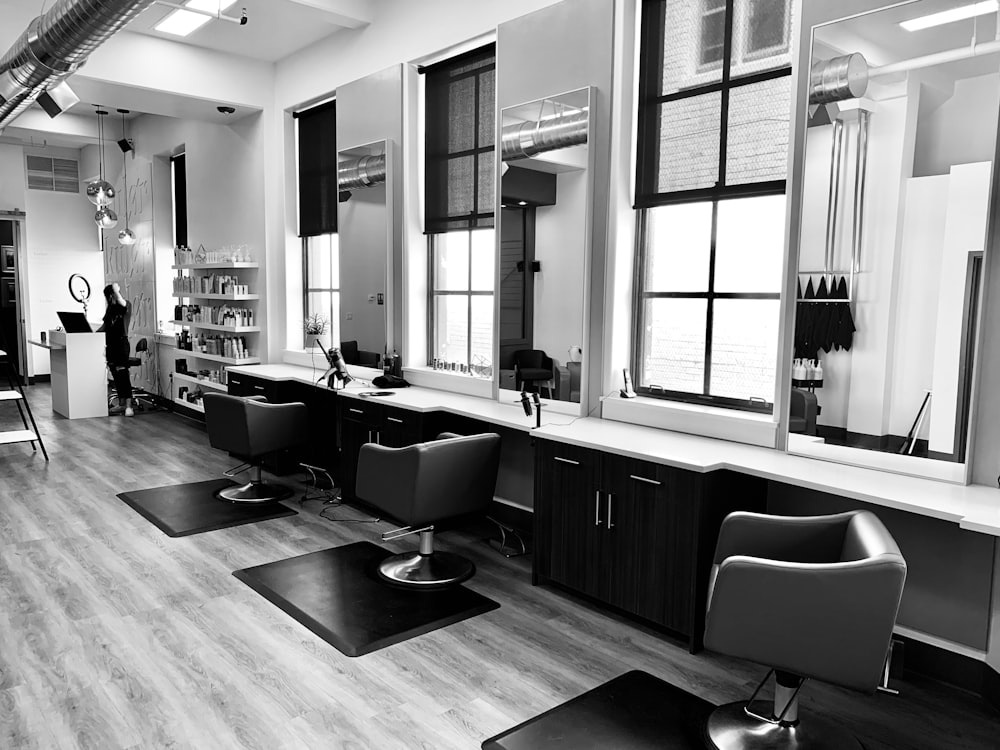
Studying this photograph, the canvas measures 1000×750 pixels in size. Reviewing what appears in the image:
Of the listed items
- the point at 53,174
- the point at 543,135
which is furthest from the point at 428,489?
the point at 53,174

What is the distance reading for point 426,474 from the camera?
12.1 feet

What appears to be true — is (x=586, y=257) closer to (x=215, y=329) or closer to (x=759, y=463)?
(x=759, y=463)

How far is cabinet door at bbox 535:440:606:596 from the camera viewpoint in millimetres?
3498

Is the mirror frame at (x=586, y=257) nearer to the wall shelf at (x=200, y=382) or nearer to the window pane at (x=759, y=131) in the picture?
the window pane at (x=759, y=131)

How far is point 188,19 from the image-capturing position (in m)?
5.88

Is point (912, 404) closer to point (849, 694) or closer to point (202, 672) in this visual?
point (849, 694)

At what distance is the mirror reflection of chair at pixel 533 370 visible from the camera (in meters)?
4.45

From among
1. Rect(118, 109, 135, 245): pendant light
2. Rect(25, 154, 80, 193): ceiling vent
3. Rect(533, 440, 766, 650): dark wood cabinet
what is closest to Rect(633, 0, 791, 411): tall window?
Rect(533, 440, 766, 650): dark wood cabinet

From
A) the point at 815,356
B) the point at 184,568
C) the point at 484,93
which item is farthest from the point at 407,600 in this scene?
the point at 484,93

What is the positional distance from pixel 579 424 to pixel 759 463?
1090 mm

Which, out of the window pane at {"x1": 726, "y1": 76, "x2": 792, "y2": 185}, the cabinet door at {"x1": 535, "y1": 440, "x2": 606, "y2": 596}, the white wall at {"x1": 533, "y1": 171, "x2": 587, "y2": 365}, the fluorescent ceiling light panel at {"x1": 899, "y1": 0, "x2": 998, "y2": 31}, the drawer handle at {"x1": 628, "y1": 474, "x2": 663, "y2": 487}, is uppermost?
the fluorescent ceiling light panel at {"x1": 899, "y1": 0, "x2": 998, "y2": 31}

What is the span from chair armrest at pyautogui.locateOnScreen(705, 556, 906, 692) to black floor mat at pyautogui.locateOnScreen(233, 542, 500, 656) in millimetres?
1507

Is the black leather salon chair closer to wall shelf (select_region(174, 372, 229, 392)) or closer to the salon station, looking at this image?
the salon station

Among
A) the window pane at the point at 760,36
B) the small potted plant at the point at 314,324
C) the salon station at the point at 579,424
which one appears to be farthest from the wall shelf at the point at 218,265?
the window pane at the point at 760,36
